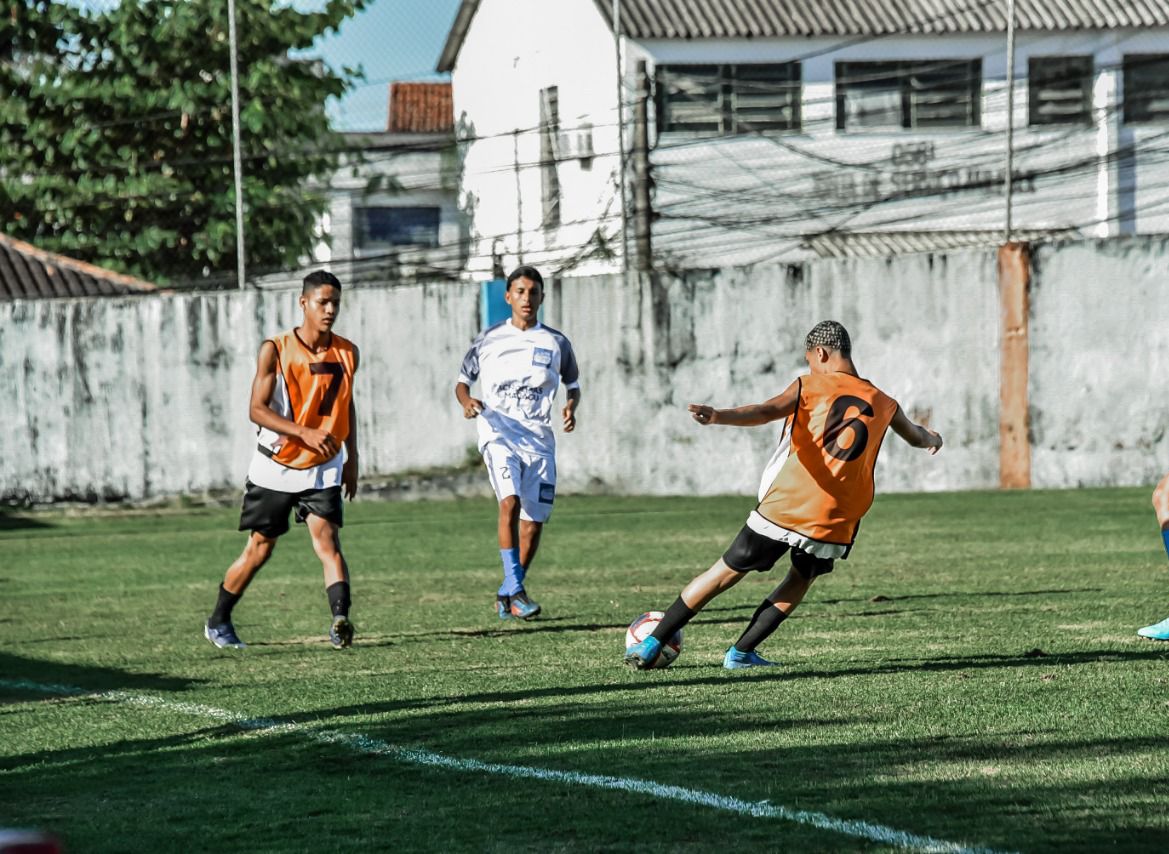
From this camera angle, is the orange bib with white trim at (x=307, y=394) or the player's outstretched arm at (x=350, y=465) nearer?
the orange bib with white trim at (x=307, y=394)

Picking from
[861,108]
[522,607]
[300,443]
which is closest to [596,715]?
[300,443]

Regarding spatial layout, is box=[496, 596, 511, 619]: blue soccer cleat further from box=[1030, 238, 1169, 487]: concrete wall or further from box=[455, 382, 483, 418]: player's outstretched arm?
box=[1030, 238, 1169, 487]: concrete wall

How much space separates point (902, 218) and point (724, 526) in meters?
10.8

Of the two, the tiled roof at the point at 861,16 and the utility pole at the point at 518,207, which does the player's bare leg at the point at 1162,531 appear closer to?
the utility pole at the point at 518,207

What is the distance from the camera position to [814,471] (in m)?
7.79

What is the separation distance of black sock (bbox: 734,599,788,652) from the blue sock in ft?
8.70

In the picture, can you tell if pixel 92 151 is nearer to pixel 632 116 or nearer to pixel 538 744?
pixel 632 116

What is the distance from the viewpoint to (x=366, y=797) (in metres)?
5.75

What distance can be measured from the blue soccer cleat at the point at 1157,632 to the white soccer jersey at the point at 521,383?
396cm

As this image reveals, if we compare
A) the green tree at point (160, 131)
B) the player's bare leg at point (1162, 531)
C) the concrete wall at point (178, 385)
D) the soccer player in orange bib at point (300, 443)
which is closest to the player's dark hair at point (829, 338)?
the player's bare leg at point (1162, 531)

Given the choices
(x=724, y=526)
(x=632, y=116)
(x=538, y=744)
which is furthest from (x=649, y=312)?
(x=538, y=744)

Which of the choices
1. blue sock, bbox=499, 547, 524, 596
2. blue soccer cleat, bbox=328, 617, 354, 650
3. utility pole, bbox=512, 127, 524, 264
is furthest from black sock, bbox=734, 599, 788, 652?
utility pole, bbox=512, 127, 524, 264

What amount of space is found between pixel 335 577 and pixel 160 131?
17608mm

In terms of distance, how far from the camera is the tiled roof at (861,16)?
30000 mm
